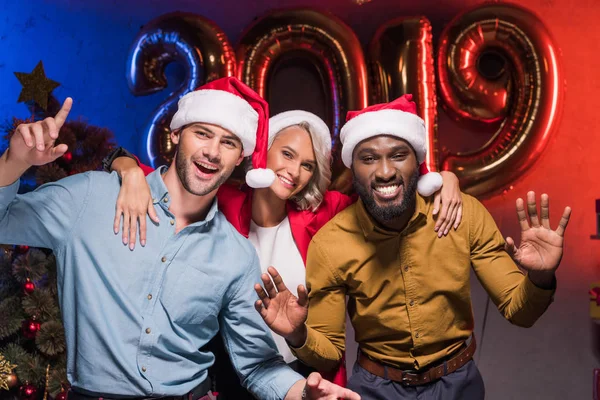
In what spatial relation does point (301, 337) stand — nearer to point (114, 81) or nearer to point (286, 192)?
point (286, 192)

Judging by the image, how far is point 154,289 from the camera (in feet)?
6.81

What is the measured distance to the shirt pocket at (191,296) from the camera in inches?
82.6

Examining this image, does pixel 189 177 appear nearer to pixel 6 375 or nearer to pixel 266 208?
pixel 266 208

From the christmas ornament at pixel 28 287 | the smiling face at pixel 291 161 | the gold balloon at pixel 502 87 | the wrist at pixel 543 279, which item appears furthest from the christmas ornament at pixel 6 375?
the gold balloon at pixel 502 87

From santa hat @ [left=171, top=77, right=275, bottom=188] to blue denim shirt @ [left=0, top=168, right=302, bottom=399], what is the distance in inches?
12.1

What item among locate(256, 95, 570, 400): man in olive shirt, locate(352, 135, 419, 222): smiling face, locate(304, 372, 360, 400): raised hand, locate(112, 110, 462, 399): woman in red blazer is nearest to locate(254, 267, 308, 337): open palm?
locate(304, 372, 360, 400): raised hand

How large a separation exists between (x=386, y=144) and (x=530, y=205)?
61cm

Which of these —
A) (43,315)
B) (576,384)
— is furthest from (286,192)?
(576,384)

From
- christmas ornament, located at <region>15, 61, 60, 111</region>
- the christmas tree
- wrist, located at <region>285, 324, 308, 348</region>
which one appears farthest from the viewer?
christmas ornament, located at <region>15, 61, 60, 111</region>

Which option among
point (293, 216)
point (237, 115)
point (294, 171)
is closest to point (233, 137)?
point (237, 115)

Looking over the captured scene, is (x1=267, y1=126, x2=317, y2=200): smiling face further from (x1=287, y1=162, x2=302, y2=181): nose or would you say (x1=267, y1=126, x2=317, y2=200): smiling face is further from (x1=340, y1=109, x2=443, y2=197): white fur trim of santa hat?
(x1=340, y1=109, x2=443, y2=197): white fur trim of santa hat

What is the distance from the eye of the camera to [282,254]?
2.56 m

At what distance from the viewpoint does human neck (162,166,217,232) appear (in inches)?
88.4

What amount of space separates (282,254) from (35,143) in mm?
1107
